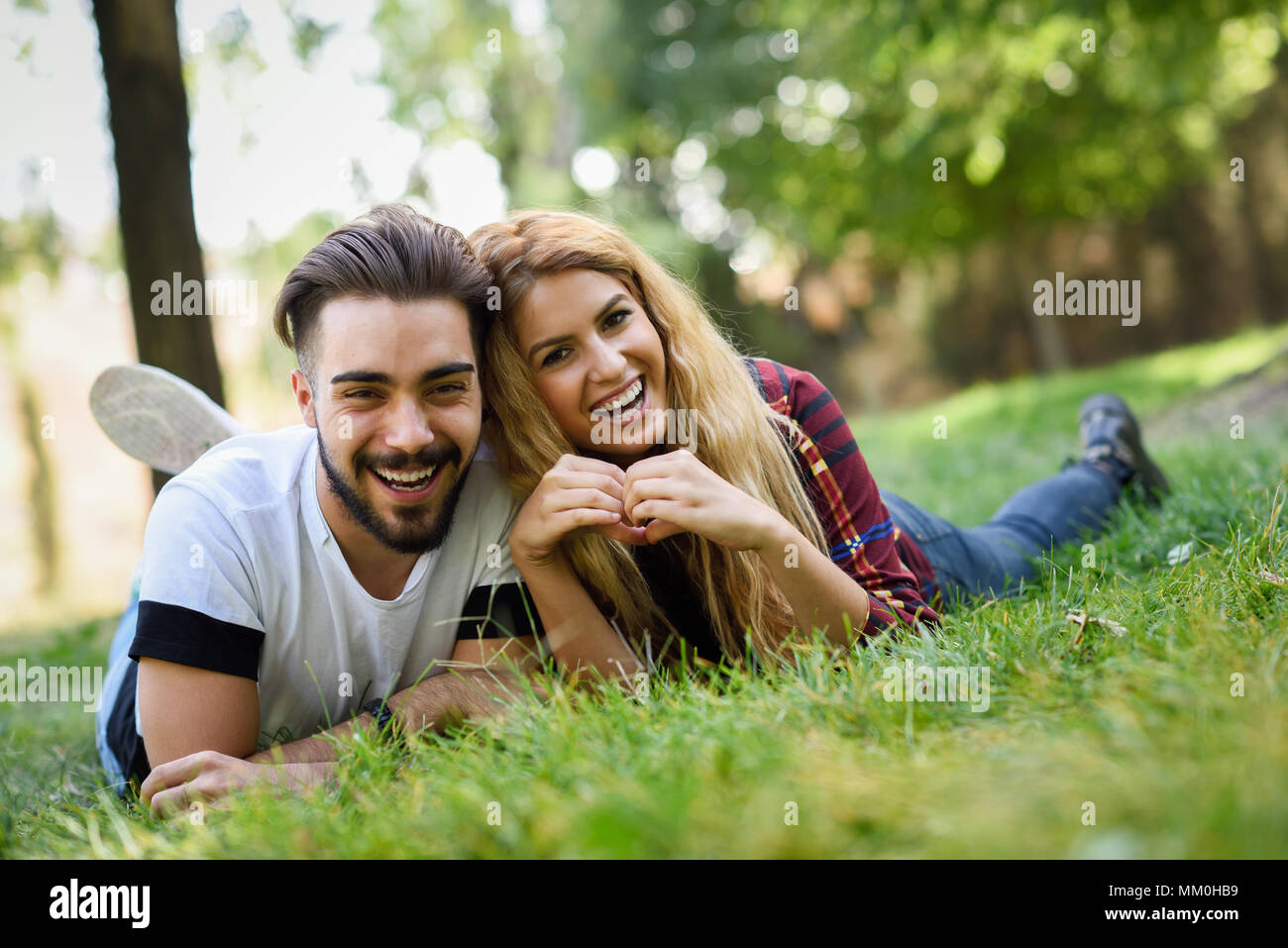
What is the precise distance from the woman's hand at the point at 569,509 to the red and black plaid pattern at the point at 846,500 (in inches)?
26.8

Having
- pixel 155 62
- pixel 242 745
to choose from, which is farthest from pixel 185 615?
pixel 155 62

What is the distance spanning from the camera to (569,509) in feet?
8.20

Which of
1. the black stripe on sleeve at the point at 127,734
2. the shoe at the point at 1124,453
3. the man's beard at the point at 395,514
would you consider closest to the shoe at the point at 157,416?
the black stripe on sleeve at the point at 127,734

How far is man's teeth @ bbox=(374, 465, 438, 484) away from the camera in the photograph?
2.55m

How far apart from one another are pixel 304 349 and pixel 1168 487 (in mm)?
3612

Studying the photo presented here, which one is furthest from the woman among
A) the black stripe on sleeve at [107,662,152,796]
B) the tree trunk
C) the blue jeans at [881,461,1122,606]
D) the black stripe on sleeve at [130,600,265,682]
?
the tree trunk

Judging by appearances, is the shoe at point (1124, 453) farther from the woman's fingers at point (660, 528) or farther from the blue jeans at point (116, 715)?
the blue jeans at point (116, 715)

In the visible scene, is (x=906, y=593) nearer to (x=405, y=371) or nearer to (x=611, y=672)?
(x=611, y=672)

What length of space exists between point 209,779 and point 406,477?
0.85 meters

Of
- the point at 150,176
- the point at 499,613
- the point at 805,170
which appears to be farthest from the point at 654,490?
the point at 805,170

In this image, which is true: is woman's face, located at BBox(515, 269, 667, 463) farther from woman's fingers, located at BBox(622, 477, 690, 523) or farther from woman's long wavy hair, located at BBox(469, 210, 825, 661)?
woman's fingers, located at BBox(622, 477, 690, 523)

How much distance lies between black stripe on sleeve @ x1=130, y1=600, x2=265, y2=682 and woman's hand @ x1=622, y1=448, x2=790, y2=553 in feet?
3.39

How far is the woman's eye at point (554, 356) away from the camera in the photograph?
2.84m
